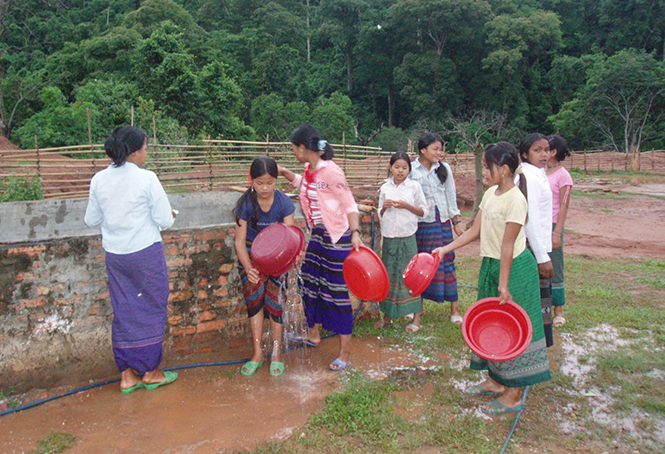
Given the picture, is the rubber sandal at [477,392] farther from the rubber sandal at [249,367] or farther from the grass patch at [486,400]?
the rubber sandal at [249,367]

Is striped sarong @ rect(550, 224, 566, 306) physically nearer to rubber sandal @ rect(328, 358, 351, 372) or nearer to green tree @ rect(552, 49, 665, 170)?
rubber sandal @ rect(328, 358, 351, 372)

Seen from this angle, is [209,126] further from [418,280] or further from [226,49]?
[418,280]

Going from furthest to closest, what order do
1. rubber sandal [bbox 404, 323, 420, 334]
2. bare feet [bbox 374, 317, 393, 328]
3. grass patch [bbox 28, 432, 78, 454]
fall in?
bare feet [bbox 374, 317, 393, 328], rubber sandal [bbox 404, 323, 420, 334], grass patch [bbox 28, 432, 78, 454]

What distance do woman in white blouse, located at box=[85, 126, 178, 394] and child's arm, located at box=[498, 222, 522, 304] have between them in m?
1.84

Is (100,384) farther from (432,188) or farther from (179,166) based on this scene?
(179,166)

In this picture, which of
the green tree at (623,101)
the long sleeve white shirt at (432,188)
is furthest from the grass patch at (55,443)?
the green tree at (623,101)

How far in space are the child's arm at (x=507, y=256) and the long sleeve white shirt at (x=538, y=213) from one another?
0.38 metres

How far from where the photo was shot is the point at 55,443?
229cm

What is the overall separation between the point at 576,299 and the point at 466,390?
244 centimetres

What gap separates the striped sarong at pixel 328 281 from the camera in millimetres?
3070

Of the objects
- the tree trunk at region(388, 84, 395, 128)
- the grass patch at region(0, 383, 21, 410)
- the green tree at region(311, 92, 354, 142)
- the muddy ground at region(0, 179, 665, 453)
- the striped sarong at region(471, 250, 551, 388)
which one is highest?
the tree trunk at region(388, 84, 395, 128)

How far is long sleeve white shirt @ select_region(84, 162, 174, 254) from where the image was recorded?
2613 millimetres

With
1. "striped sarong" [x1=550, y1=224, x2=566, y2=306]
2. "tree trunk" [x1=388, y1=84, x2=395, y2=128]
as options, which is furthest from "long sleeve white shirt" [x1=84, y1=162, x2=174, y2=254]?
"tree trunk" [x1=388, y1=84, x2=395, y2=128]

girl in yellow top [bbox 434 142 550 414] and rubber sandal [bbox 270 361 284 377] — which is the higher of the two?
girl in yellow top [bbox 434 142 550 414]
